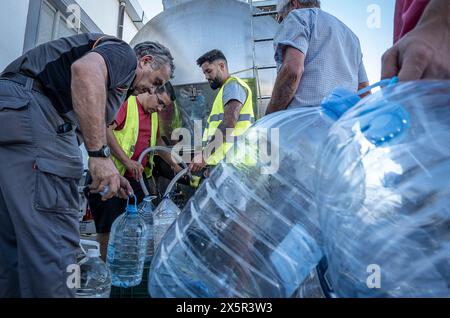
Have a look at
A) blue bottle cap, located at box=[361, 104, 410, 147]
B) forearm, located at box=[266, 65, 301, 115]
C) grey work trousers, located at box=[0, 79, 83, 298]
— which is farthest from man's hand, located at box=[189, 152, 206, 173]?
blue bottle cap, located at box=[361, 104, 410, 147]

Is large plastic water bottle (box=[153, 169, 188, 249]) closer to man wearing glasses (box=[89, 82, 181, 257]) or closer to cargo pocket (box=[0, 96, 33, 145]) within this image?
man wearing glasses (box=[89, 82, 181, 257])

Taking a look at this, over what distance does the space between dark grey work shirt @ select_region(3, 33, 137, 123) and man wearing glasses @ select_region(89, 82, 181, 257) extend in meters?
0.96

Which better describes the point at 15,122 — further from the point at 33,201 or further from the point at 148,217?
the point at 148,217

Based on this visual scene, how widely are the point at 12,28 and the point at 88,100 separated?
6.89ft

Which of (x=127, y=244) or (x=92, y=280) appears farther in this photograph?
(x=127, y=244)

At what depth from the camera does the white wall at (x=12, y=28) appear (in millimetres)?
2473

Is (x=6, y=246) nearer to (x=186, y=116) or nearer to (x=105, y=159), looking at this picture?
(x=105, y=159)

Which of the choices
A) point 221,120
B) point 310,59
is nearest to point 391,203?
point 310,59

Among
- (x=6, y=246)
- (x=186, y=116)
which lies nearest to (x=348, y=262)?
(x=6, y=246)

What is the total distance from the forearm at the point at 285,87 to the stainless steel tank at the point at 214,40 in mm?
2398

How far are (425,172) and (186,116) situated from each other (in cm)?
330

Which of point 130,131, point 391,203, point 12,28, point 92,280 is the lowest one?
point 92,280

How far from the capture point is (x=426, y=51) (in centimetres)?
58

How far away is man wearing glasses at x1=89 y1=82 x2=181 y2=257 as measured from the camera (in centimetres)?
221
